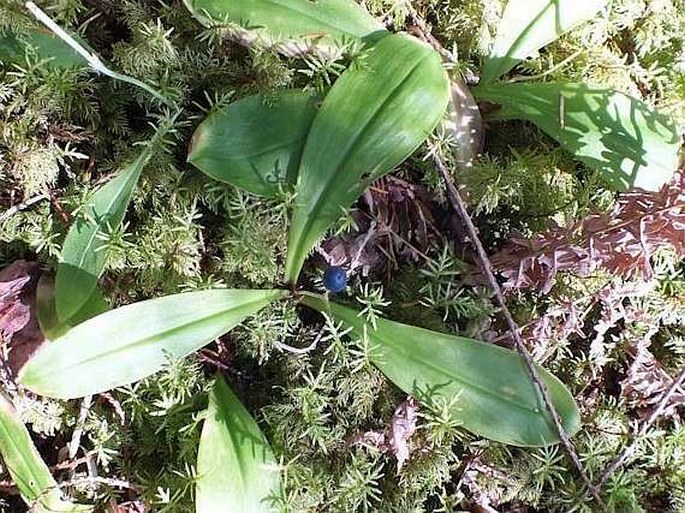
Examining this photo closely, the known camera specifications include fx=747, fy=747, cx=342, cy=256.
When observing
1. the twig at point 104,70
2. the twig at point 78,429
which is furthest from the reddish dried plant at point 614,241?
the twig at point 78,429

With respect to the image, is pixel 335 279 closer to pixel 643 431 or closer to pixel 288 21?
pixel 288 21

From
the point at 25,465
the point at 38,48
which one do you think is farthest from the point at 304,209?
the point at 25,465

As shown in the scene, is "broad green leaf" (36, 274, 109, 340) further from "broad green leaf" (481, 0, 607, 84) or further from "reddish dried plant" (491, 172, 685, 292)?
"broad green leaf" (481, 0, 607, 84)

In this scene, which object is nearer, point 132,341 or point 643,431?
point 132,341

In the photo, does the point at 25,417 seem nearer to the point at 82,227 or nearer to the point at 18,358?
the point at 18,358

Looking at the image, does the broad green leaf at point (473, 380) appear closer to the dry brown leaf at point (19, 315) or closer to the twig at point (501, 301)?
the twig at point (501, 301)

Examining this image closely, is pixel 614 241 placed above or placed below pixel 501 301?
above
